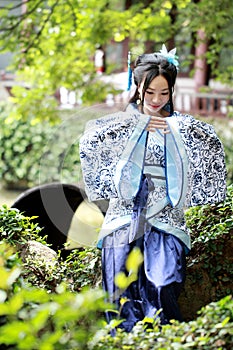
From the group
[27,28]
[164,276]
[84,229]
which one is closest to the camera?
[164,276]

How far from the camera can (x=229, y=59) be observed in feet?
48.2

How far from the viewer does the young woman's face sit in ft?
14.0

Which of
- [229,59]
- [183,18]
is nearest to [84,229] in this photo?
[183,18]

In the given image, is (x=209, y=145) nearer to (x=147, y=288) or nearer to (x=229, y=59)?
(x=147, y=288)

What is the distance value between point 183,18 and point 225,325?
7.56m

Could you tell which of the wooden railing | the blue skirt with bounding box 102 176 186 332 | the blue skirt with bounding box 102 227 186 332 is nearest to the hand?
the blue skirt with bounding box 102 176 186 332

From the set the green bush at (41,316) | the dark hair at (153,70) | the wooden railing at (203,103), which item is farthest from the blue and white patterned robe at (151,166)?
the wooden railing at (203,103)

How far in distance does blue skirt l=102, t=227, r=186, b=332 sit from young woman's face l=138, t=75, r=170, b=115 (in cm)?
64

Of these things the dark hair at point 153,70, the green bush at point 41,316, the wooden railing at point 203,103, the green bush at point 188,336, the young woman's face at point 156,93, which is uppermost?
the dark hair at point 153,70

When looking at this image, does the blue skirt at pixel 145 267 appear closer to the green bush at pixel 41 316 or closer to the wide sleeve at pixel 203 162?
the wide sleeve at pixel 203 162

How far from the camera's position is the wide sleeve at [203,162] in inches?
170

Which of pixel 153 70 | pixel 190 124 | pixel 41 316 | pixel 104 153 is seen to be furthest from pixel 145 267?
pixel 41 316

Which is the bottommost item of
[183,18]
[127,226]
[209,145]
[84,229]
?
[84,229]

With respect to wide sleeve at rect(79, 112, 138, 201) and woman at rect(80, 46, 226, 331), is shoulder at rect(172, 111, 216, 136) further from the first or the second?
wide sleeve at rect(79, 112, 138, 201)
